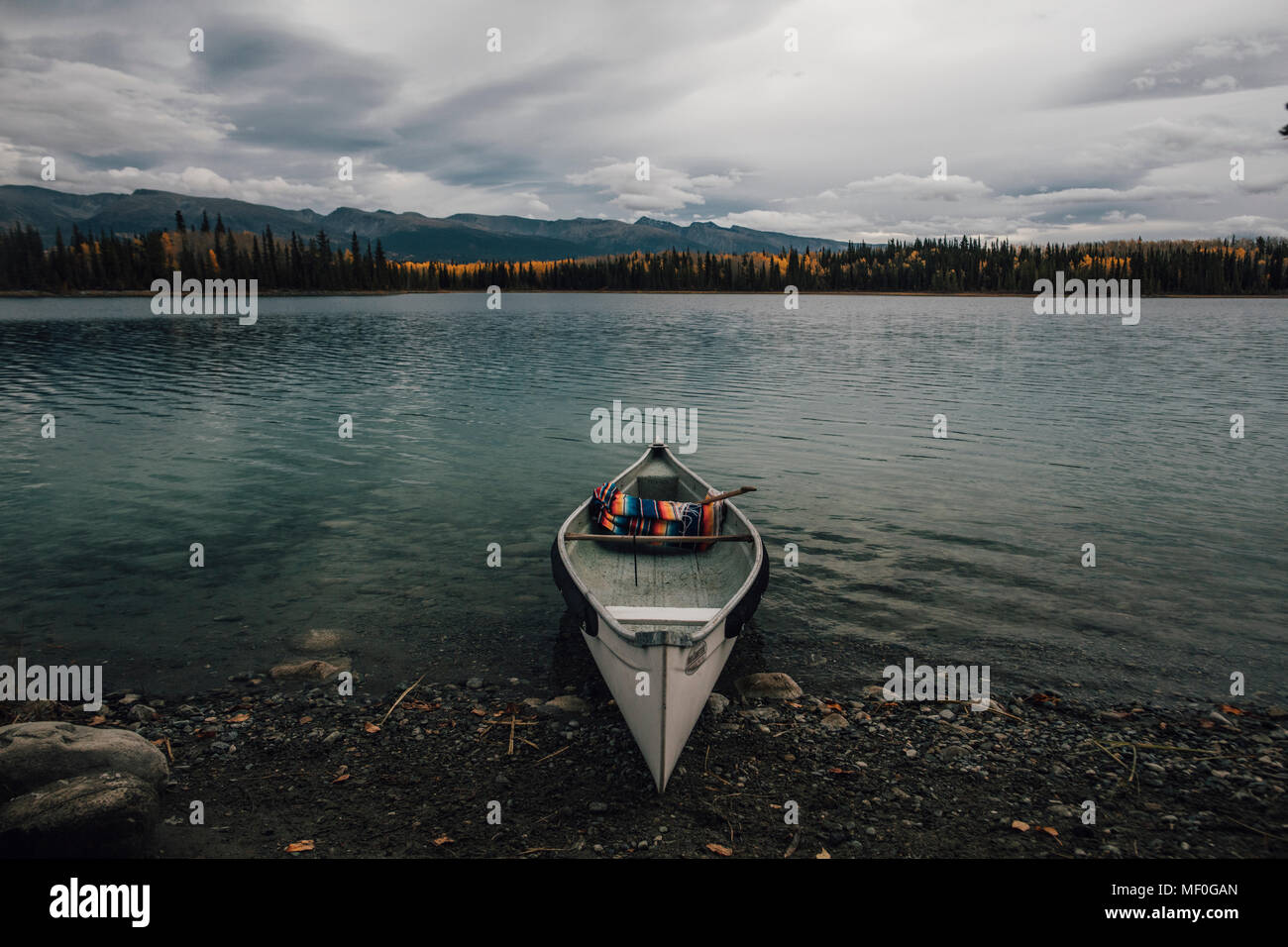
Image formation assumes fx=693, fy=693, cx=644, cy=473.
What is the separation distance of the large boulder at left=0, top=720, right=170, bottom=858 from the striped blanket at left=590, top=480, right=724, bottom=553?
873 cm

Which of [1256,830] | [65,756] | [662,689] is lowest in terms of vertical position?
[1256,830]

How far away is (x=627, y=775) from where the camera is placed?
8.66m

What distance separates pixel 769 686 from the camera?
430 inches

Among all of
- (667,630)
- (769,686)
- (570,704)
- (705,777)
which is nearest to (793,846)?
(705,777)

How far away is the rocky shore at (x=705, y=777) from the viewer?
7.54 metres

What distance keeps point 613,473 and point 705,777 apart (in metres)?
16.4

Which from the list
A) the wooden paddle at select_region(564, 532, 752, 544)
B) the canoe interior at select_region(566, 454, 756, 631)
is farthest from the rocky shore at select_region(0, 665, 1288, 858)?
the wooden paddle at select_region(564, 532, 752, 544)

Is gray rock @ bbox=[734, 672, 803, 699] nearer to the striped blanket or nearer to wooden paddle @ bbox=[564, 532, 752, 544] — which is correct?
wooden paddle @ bbox=[564, 532, 752, 544]

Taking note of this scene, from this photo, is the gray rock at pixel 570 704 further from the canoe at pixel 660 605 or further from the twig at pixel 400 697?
the twig at pixel 400 697

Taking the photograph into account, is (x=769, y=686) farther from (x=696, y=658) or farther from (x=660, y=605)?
(x=696, y=658)

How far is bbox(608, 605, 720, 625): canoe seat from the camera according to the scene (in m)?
10.8
